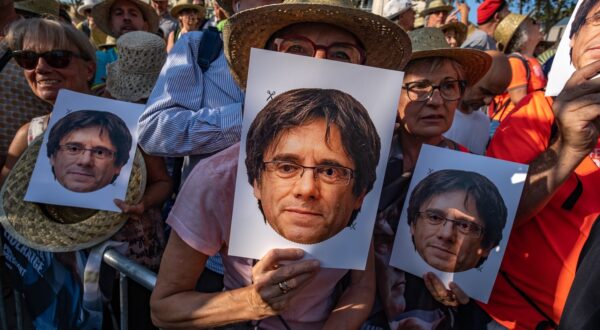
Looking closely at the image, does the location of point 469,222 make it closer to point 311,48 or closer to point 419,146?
point 419,146

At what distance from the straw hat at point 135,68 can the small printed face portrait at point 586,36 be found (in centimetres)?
216

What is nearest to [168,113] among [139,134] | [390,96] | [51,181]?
[139,134]

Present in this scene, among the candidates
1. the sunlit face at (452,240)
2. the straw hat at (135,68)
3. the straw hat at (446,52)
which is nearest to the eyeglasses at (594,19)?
the straw hat at (446,52)

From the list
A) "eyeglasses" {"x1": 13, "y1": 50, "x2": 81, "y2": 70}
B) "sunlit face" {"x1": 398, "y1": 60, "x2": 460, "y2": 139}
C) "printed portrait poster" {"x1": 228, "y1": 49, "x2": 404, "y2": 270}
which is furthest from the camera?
"eyeglasses" {"x1": 13, "y1": 50, "x2": 81, "y2": 70}

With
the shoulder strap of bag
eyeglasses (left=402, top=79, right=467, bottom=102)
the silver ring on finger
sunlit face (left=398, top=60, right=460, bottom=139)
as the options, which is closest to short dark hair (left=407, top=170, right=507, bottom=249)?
sunlit face (left=398, top=60, right=460, bottom=139)

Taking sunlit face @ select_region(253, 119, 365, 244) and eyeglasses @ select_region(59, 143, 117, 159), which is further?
eyeglasses @ select_region(59, 143, 117, 159)

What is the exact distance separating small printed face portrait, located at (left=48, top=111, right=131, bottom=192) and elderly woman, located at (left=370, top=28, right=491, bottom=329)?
1.20 metres

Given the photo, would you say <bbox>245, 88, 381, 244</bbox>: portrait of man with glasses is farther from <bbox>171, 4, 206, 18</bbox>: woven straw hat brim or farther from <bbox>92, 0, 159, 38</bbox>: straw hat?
<bbox>171, 4, 206, 18</bbox>: woven straw hat brim

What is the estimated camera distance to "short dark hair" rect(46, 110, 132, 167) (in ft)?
5.87

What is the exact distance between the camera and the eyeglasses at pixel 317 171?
40.0 inches

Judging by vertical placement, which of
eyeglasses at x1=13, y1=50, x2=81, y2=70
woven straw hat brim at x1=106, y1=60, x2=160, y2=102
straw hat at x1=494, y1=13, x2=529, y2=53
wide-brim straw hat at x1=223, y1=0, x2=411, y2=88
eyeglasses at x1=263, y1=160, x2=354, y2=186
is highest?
straw hat at x1=494, y1=13, x2=529, y2=53

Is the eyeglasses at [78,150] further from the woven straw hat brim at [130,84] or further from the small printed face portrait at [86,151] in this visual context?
the woven straw hat brim at [130,84]

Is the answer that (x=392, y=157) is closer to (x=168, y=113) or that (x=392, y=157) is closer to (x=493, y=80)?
(x=168, y=113)

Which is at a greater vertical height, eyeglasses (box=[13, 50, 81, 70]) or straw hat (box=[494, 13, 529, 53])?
straw hat (box=[494, 13, 529, 53])
